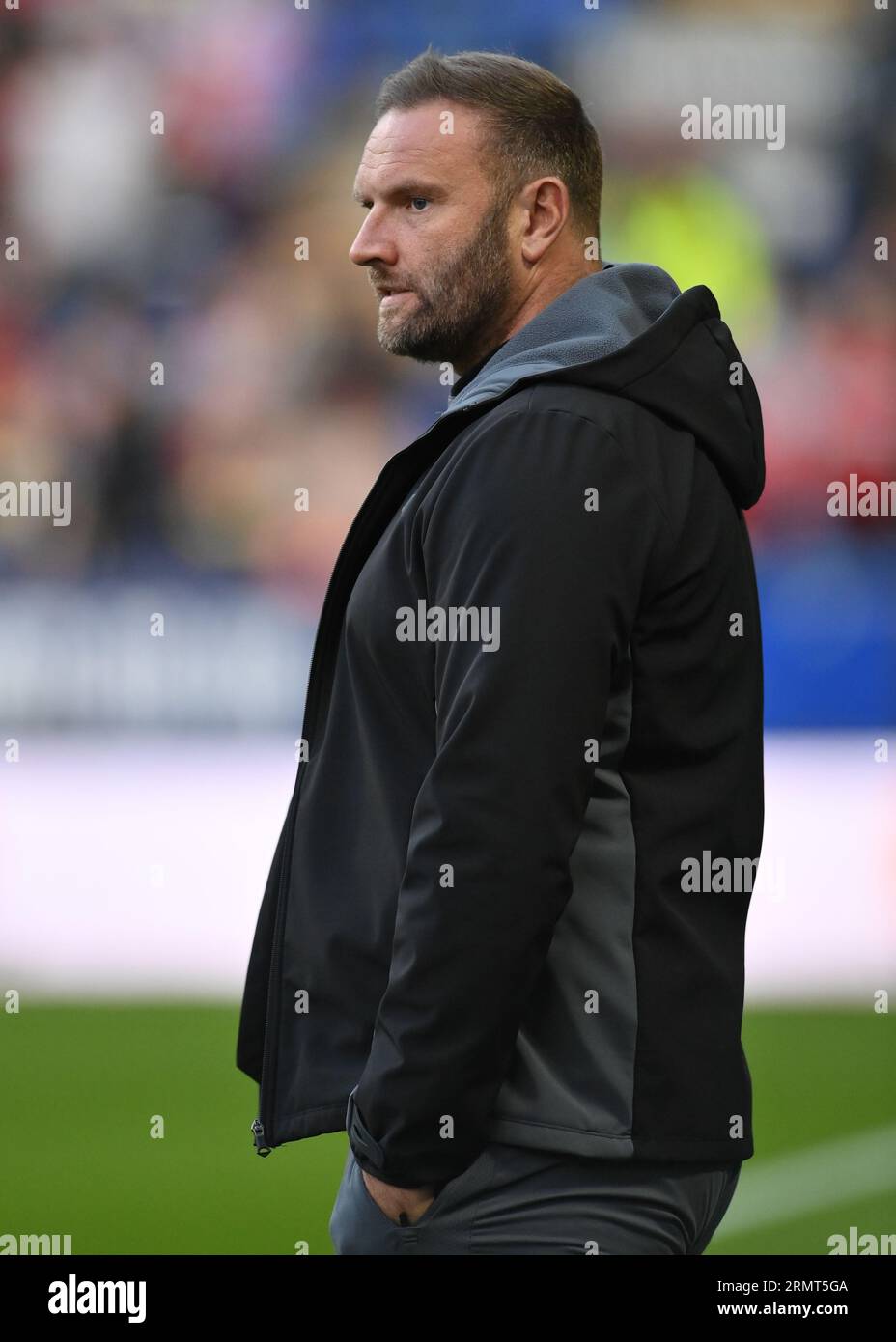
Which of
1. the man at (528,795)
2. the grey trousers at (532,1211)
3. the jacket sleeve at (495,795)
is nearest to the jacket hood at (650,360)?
the man at (528,795)

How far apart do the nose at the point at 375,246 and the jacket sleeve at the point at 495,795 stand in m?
0.34

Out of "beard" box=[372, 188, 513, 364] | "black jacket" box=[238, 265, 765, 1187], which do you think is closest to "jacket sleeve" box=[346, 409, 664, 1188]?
"black jacket" box=[238, 265, 765, 1187]

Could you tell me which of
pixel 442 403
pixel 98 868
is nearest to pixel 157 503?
pixel 442 403

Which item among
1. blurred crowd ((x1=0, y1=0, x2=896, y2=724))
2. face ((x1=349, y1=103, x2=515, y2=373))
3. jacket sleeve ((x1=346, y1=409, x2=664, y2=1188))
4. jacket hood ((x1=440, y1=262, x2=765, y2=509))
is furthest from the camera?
blurred crowd ((x1=0, y1=0, x2=896, y2=724))

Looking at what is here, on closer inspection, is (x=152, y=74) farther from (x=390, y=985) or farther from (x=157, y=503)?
(x=390, y=985)

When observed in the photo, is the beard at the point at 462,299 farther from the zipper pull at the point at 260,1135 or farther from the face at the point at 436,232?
the zipper pull at the point at 260,1135

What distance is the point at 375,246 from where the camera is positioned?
162 centimetres

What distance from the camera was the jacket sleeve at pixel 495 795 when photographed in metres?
1.31

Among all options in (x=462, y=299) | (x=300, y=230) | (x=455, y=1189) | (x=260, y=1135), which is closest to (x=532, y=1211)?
(x=455, y=1189)

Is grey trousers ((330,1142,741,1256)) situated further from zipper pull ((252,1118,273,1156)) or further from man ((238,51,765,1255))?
zipper pull ((252,1118,273,1156))

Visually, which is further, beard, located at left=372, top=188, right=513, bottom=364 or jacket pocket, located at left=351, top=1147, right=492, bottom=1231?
beard, located at left=372, top=188, right=513, bottom=364

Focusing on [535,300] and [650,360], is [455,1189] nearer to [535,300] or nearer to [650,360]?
[650,360]

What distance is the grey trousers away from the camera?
1.37 m

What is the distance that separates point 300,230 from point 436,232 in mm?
5032
